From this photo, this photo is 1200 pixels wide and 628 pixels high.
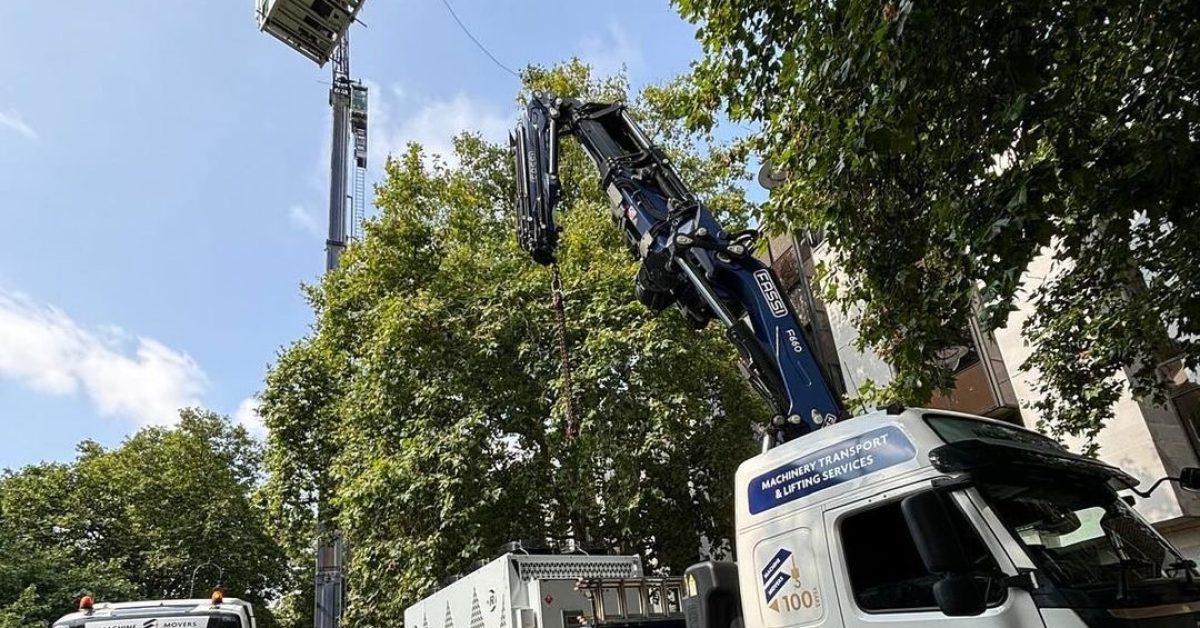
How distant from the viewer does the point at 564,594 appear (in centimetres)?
762

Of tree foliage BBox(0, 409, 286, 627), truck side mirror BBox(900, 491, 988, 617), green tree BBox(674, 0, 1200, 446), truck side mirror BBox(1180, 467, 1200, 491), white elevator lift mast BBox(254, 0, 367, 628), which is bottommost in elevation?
truck side mirror BBox(900, 491, 988, 617)

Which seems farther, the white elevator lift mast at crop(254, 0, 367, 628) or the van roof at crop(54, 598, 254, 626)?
the white elevator lift mast at crop(254, 0, 367, 628)

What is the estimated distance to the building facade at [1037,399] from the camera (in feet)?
39.3

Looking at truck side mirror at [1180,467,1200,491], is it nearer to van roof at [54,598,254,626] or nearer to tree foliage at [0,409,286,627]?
van roof at [54,598,254,626]

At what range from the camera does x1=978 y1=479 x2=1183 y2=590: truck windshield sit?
145 inches

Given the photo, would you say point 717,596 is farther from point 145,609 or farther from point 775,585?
point 145,609

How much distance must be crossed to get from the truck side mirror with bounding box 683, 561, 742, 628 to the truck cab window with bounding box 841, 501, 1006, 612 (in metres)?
1.05

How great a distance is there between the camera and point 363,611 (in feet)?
46.7

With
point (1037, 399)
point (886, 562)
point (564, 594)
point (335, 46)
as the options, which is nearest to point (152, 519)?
point (335, 46)

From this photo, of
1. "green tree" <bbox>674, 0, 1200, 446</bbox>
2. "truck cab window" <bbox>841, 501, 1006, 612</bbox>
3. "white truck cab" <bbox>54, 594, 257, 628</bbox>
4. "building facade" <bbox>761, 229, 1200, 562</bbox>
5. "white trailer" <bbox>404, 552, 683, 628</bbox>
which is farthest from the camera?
"building facade" <bbox>761, 229, 1200, 562</bbox>

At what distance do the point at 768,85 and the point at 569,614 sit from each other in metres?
5.36

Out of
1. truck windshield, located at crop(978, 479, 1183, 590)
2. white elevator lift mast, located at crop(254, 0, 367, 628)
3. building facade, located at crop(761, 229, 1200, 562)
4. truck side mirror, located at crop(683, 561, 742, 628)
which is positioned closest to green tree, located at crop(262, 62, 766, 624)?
building facade, located at crop(761, 229, 1200, 562)

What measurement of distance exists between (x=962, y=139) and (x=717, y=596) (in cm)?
378

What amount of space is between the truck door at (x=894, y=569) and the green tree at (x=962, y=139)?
2.01 meters
